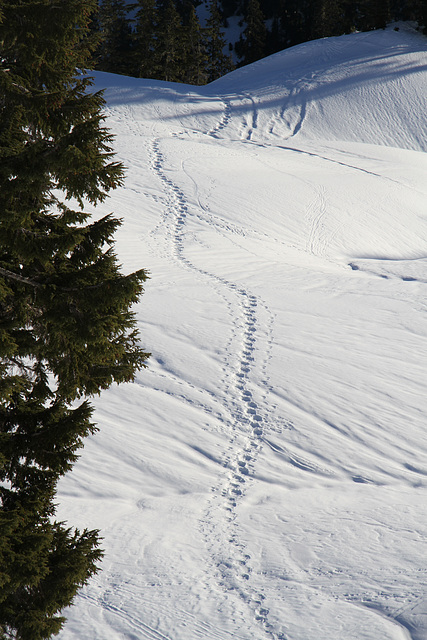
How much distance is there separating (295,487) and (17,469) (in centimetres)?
395

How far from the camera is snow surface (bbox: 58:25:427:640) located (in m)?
5.16

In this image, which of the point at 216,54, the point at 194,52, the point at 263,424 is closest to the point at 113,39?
the point at 194,52

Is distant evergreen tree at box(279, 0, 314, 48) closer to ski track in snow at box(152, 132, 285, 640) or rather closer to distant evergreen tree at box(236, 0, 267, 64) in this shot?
distant evergreen tree at box(236, 0, 267, 64)

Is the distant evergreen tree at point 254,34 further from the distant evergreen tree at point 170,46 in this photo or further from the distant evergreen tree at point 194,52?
the distant evergreen tree at point 170,46

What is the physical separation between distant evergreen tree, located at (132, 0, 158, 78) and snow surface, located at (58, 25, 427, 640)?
2394 cm

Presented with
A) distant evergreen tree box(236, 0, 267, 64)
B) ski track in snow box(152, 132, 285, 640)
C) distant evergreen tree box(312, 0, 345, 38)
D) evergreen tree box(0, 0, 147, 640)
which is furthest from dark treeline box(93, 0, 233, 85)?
evergreen tree box(0, 0, 147, 640)

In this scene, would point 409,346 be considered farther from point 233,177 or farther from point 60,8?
point 233,177

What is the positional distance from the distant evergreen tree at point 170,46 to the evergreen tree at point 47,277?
3896 cm

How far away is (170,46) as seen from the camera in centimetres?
3884

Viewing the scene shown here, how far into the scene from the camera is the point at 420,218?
59.7 ft

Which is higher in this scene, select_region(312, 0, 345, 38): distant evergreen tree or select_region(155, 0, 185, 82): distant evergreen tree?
select_region(312, 0, 345, 38): distant evergreen tree

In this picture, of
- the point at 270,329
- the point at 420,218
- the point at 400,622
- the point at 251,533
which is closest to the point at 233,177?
the point at 420,218

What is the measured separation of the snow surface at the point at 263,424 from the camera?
5.16 m

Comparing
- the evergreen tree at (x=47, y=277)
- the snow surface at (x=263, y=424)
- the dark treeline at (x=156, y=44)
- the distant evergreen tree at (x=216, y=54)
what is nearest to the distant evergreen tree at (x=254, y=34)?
the distant evergreen tree at (x=216, y=54)
